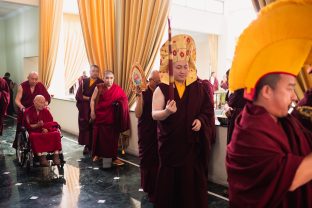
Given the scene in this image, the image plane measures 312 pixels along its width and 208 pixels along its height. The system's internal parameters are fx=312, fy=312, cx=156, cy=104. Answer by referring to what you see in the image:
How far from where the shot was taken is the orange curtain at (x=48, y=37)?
312 inches

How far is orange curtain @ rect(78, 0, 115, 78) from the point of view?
215 inches

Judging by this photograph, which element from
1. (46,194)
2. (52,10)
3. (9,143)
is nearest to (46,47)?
(52,10)

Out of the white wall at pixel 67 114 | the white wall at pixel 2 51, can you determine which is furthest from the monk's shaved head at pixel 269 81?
the white wall at pixel 2 51

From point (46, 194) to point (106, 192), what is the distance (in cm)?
68

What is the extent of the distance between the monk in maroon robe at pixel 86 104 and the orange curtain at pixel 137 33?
0.43m

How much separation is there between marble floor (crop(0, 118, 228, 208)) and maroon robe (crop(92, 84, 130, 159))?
0.96 ft

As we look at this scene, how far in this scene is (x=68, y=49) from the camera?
8945mm

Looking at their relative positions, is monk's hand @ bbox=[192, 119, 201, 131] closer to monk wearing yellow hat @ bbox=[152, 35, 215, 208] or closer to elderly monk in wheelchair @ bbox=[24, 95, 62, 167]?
monk wearing yellow hat @ bbox=[152, 35, 215, 208]

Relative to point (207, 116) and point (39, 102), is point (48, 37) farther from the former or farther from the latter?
point (207, 116)

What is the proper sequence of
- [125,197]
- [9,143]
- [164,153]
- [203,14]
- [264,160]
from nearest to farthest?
[264,160] < [164,153] < [125,197] < [9,143] < [203,14]

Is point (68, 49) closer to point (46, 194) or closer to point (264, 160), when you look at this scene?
point (46, 194)

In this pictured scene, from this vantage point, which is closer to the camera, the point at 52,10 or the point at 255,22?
the point at 255,22

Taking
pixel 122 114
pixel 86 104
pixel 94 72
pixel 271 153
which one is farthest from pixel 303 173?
pixel 86 104

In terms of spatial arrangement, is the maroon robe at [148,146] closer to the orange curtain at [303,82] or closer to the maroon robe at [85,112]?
the orange curtain at [303,82]
